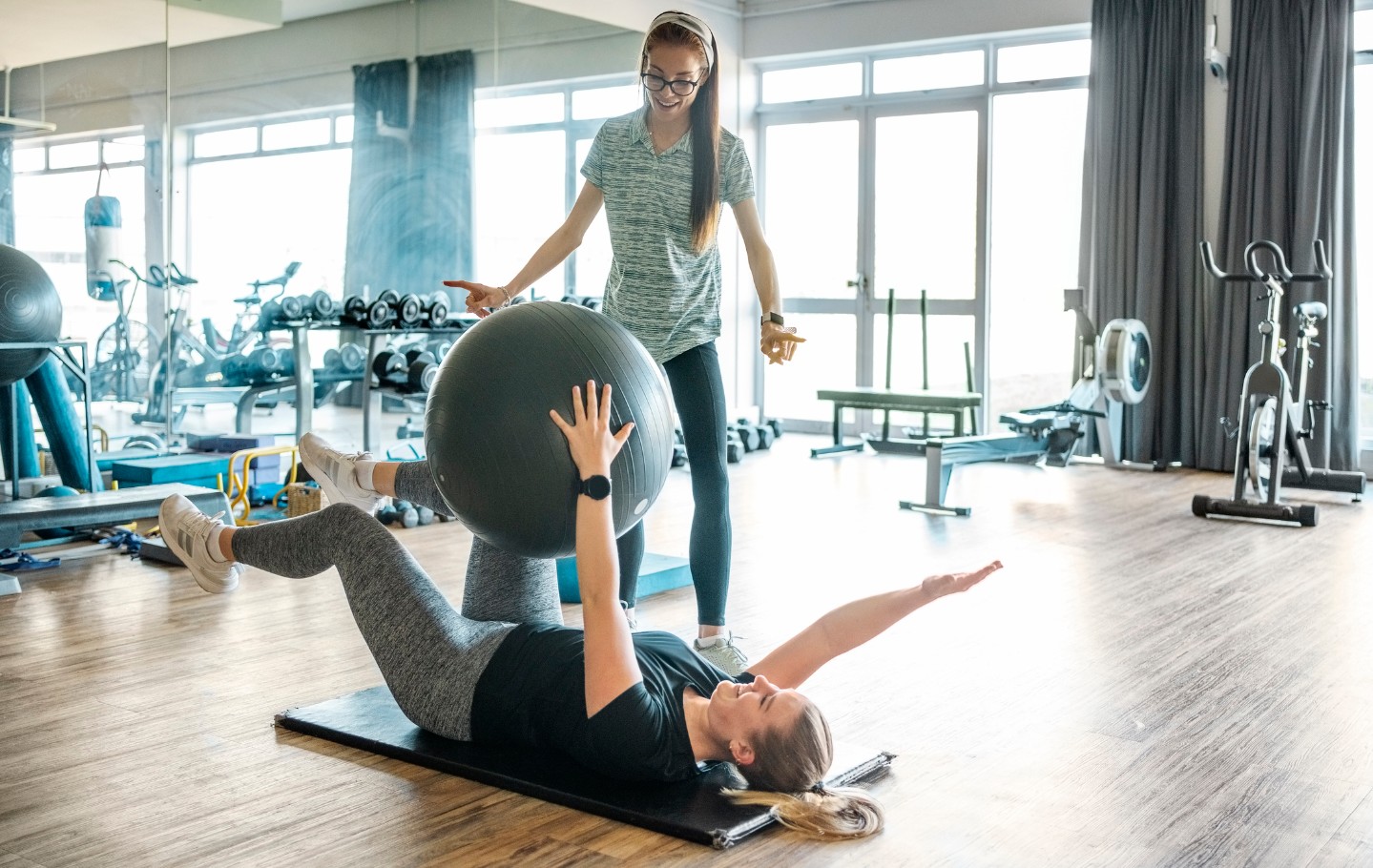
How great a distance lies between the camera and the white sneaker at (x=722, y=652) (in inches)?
112

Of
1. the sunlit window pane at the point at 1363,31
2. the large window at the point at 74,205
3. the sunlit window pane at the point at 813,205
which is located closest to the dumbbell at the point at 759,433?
the sunlit window pane at the point at 813,205

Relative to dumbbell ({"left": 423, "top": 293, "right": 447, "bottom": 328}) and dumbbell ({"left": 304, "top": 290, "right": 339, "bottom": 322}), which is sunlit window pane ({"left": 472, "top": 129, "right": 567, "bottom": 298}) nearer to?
dumbbell ({"left": 423, "top": 293, "right": 447, "bottom": 328})

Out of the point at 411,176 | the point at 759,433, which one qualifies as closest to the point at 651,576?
the point at 411,176

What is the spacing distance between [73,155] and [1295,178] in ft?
18.9

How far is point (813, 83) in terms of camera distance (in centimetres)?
857

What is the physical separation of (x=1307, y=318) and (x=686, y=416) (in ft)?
13.4

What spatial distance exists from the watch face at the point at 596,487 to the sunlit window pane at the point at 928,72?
21.3ft

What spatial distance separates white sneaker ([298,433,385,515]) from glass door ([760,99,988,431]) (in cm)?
537

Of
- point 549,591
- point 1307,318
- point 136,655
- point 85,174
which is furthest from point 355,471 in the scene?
point 1307,318

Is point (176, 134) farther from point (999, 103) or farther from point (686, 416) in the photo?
point (999, 103)

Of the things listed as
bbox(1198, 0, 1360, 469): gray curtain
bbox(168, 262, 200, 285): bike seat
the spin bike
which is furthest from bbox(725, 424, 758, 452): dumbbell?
bbox(168, 262, 200, 285): bike seat

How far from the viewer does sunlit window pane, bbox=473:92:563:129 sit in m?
6.83

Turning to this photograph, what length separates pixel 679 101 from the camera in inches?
104

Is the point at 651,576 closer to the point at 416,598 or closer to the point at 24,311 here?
the point at 416,598
